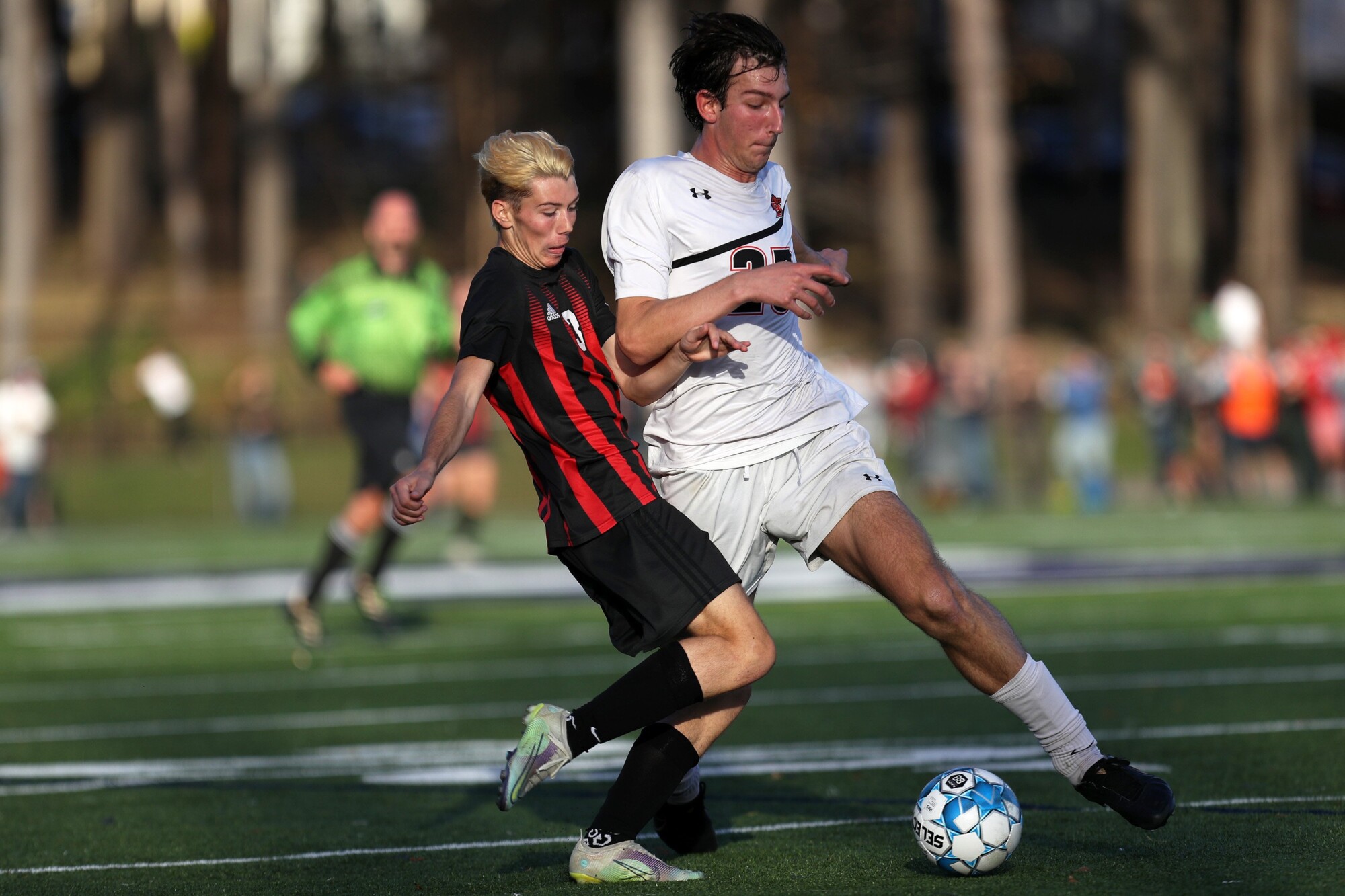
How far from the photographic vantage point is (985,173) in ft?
106

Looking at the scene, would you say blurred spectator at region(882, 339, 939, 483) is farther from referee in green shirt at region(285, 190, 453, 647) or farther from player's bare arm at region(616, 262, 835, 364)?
player's bare arm at region(616, 262, 835, 364)

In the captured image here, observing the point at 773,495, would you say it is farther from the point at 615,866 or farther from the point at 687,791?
the point at 615,866

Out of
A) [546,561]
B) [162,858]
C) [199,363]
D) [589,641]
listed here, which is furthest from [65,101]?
[162,858]

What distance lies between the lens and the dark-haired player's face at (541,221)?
5297 mm

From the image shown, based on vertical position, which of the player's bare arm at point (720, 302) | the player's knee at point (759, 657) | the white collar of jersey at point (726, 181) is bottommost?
the player's knee at point (759, 657)

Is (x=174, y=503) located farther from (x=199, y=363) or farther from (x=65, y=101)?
(x=65, y=101)

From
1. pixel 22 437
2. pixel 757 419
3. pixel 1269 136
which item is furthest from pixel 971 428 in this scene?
pixel 757 419

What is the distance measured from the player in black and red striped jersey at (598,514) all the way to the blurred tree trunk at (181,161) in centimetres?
3986

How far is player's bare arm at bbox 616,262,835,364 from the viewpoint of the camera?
4.93 meters

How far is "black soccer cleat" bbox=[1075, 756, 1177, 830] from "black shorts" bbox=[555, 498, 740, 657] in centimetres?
112

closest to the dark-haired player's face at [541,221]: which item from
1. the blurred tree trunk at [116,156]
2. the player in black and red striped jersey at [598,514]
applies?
the player in black and red striped jersey at [598,514]

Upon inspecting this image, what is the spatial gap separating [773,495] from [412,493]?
1124 millimetres

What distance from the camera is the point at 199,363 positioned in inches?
1226

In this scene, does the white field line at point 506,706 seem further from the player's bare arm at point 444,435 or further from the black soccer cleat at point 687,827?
the player's bare arm at point 444,435
